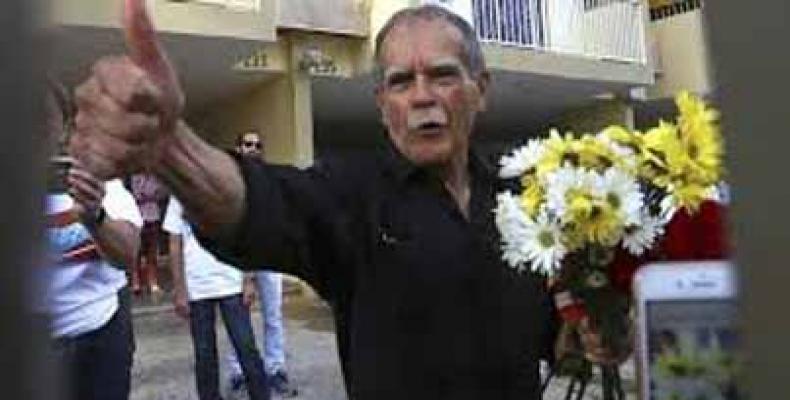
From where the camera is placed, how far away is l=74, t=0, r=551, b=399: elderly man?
1973mm

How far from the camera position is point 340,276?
2133 millimetres

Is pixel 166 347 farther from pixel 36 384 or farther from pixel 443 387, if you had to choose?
pixel 36 384

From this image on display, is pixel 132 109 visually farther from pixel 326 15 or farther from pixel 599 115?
pixel 599 115

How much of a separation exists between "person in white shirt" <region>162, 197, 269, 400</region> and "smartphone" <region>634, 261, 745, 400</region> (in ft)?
18.1

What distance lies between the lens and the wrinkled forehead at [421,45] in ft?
7.29

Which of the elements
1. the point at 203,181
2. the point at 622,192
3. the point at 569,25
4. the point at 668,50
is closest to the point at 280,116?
the point at 569,25

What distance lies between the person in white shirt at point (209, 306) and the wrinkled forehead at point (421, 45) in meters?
4.65

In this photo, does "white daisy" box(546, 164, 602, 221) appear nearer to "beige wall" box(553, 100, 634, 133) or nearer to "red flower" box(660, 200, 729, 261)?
"red flower" box(660, 200, 729, 261)

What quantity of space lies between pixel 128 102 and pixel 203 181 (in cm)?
31

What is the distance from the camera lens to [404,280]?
6.87 feet

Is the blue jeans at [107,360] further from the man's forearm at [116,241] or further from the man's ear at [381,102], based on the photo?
the man's ear at [381,102]

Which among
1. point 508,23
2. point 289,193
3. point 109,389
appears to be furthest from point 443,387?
point 508,23

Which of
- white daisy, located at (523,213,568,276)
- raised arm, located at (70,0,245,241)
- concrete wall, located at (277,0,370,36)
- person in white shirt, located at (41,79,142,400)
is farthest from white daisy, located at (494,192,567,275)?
concrete wall, located at (277,0,370,36)

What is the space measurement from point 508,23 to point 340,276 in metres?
14.7
